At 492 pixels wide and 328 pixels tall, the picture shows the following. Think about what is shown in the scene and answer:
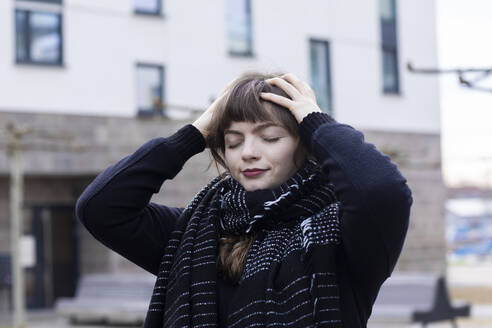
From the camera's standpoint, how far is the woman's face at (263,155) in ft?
9.25

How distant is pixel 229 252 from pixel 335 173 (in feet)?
1.41

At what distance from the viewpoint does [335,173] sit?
8.82 feet

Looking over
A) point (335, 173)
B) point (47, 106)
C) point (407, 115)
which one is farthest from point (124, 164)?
point (407, 115)

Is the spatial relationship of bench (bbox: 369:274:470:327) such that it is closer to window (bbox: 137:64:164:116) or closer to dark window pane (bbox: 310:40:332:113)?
window (bbox: 137:64:164:116)

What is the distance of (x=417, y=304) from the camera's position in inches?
553

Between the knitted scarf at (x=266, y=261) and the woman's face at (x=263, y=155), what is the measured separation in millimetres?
41

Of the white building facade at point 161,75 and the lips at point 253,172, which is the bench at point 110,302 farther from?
the lips at point 253,172

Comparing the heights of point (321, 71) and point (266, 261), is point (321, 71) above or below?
above

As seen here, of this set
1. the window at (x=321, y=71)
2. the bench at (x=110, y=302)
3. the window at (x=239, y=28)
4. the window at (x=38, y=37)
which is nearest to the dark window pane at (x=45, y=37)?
the window at (x=38, y=37)

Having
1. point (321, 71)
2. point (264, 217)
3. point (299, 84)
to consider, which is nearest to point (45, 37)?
point (321, 71)

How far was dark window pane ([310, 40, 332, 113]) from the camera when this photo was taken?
24.1m

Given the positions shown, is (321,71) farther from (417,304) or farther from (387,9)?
(417,304)

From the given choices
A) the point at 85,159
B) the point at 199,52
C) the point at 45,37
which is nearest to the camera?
the point at 45,37

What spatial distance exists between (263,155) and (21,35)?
1787cm
